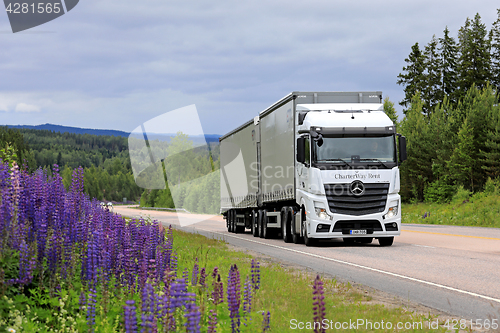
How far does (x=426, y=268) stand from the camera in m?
12.2

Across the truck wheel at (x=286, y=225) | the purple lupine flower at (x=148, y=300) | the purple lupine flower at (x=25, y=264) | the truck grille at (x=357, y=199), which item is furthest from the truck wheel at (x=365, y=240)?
the purple lupine flower at (x=148, y=300)

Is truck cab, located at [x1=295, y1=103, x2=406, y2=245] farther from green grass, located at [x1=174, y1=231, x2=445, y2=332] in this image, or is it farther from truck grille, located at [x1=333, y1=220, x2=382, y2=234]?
green grass, located at [x1=174, y1=231, x2=445, y2=332]

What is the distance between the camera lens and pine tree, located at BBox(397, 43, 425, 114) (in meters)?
81.4

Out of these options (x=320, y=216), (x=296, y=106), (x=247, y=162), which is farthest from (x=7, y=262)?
(x=247, y=162)

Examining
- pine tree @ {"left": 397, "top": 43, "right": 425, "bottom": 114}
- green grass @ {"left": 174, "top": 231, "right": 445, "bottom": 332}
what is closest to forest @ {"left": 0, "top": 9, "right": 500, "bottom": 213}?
pine tree @ {"left": 397, "top": 43, "right": 425, "bottom": 114}

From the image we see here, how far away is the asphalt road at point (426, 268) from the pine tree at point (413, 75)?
6509cm

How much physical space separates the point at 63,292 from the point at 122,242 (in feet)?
5.52

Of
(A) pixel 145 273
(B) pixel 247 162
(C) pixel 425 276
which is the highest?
(B) pixel 247 162

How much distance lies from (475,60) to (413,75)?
395 inches

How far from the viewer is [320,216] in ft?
A: 55.1

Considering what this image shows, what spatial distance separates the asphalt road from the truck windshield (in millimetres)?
2762

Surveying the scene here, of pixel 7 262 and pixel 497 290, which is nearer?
pixel 7 262

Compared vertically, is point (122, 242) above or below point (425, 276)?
above

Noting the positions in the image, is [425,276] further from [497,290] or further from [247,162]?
[247,162]
